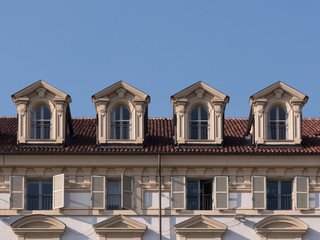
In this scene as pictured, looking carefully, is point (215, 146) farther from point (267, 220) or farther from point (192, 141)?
point (267, 220)

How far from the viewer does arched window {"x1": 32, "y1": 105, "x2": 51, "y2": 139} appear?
155ft

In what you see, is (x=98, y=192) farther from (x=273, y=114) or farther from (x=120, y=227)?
(x=273, y=114)

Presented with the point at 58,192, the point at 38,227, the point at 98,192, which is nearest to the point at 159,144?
the point at 98,192

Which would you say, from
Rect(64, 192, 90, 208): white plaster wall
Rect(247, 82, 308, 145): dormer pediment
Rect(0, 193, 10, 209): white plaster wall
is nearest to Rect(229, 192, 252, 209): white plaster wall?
Rect(247, 82, 308, 145): dormer pediment

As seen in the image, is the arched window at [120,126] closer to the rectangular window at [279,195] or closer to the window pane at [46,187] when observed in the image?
the window pane at [46,187]

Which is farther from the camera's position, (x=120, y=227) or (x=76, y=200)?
(x=76, y=200)

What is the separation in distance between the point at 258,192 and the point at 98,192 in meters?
7.41

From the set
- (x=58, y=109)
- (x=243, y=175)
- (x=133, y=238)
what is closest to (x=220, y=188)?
(x=243, y=175)

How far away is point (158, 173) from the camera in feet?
152

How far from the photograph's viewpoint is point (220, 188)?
4619 centimetres

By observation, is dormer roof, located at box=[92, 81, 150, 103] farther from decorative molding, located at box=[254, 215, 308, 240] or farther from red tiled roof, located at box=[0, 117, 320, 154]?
decorative molding, located at box=[254, 215, 308, 240]

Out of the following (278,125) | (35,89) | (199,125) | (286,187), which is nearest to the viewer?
(286,187)

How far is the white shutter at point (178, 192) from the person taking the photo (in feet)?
151

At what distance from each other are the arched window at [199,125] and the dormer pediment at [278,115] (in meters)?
2.34
